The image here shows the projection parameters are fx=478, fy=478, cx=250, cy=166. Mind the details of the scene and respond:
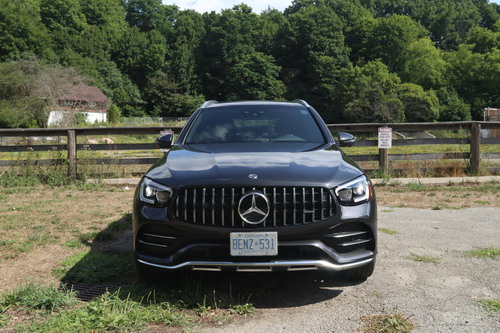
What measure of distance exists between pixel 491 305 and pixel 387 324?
0.91 metres

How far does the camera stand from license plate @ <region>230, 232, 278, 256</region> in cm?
328

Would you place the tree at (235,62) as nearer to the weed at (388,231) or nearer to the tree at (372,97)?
the tree at (372,97)

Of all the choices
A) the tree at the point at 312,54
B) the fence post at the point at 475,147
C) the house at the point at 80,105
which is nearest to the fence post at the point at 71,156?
the fence post at the point at 475,147

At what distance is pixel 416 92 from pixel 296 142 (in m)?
67.4

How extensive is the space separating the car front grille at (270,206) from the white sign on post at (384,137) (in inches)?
293

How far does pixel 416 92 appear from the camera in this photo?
6719 centimetres

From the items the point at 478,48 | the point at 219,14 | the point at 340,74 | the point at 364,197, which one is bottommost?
the point at 364,197

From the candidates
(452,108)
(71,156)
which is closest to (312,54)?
(452,108)

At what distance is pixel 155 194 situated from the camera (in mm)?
3537

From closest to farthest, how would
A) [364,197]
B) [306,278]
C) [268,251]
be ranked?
[268,251], [364,197], [306,278]

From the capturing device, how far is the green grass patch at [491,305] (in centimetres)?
333

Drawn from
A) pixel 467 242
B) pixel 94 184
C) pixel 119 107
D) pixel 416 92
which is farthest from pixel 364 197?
pixel 119 107

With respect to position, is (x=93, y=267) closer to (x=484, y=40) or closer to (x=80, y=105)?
(x=80, y=105)

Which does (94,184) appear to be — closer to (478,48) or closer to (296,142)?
A: (296,142)
